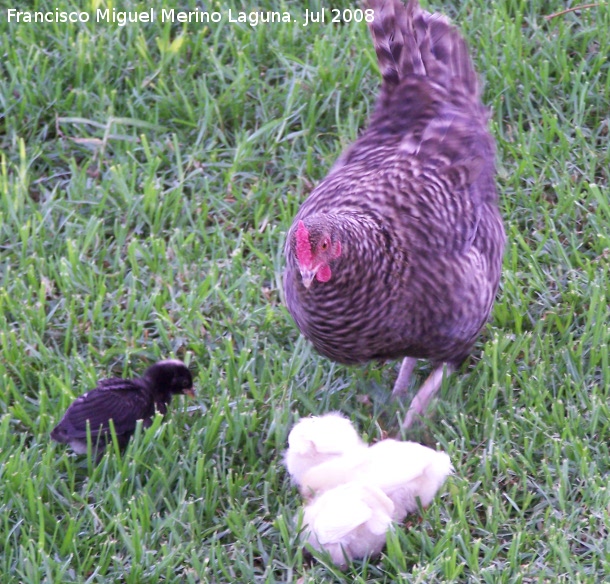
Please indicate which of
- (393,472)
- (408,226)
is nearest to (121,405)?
(393,472)

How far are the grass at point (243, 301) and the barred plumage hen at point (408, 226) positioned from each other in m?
0.42

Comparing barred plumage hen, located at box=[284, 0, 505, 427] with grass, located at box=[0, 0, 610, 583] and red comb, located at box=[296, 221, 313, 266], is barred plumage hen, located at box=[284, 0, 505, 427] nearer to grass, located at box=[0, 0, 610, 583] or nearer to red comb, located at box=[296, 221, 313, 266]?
red comb, located at box=[296, 221, 313, 266]

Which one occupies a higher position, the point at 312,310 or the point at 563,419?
the point at 312,310

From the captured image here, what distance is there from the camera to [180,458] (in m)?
3.55

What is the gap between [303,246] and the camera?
3131 mm

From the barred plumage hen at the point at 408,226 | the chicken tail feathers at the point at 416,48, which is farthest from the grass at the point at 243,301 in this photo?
the chicken tail feathers at the point at 416,48

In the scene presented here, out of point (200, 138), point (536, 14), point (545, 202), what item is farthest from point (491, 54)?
point (200, 138)

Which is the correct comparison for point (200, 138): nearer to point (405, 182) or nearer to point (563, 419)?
point (405, 182)

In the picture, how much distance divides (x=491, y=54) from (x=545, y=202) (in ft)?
3.07

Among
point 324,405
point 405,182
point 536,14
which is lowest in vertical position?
point 324,405

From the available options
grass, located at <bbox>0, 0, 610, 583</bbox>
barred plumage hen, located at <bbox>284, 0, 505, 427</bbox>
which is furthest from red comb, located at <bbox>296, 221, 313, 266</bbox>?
grass, located at <bbox>0, 0, 610, 583</bbox>

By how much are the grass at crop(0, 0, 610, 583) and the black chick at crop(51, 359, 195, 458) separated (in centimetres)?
9

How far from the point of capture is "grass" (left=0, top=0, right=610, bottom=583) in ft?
10.8

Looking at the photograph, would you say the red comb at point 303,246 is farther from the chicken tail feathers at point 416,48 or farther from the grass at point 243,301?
the chicken tail feathers at point 416,48
